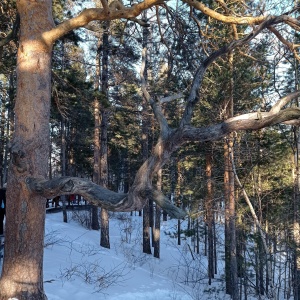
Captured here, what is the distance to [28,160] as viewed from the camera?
413 cm

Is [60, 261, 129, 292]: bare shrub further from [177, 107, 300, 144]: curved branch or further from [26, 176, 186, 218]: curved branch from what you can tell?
[177, 107, 300, 144]: curved branch

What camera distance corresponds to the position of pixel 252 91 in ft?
39.3

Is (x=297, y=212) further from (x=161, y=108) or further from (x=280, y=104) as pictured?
(x=280, y=104)

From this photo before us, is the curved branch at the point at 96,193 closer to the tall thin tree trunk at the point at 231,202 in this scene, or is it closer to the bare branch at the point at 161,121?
the bare branch at the point at 161,121

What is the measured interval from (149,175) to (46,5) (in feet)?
8.85

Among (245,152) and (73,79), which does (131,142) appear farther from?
(73,79)

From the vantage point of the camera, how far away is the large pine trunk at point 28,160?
13.2 feet

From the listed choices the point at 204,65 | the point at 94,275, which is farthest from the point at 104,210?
the point at 204,65

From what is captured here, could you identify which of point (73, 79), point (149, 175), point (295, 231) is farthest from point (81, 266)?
point (295, 231)

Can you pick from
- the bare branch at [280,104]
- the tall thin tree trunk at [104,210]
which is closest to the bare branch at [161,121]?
the bare branch at [280,104]

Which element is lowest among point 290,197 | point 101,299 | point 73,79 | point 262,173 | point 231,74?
point 101,299

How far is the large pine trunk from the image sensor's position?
4016 millimetres

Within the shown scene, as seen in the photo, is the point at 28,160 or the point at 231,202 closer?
the point at 28,160

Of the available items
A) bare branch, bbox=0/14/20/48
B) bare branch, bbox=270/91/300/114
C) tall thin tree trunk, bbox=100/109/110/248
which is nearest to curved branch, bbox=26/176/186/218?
bare branch, bbox=270/91/300/114
